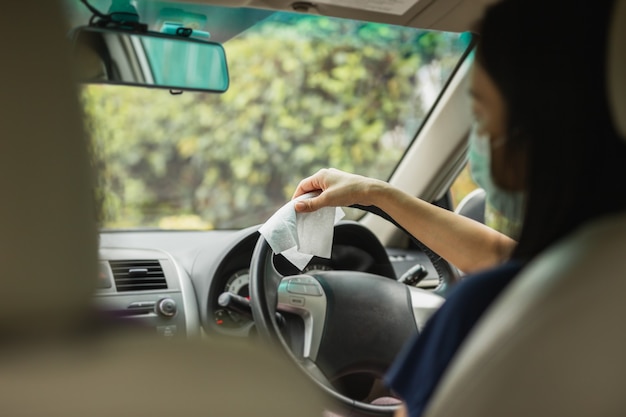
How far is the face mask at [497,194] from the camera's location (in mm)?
1586

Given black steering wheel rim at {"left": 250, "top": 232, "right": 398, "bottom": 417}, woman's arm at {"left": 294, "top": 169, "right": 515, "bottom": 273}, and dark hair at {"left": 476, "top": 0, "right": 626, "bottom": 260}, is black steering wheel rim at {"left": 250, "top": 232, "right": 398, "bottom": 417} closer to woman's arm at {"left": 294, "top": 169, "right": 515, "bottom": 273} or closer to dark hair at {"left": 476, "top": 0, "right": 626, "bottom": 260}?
woman's arm at {"left": 294, "top": 169, "right": 515, "bottom": 273}

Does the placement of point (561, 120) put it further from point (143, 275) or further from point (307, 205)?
point (143, 275)

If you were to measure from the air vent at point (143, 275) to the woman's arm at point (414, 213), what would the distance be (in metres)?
0.63

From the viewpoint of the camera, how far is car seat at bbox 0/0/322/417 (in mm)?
1192

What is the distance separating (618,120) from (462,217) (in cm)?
93

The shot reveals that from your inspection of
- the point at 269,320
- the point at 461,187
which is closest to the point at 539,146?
the point at 269,320

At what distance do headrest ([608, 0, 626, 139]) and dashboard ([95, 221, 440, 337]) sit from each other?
1.10 metres

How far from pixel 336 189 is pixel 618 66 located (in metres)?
0.91

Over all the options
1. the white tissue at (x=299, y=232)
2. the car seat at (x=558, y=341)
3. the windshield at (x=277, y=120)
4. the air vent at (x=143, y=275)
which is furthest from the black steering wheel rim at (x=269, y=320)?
the windshield at (x=277, y=120)

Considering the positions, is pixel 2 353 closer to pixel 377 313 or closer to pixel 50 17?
pixel 50 17

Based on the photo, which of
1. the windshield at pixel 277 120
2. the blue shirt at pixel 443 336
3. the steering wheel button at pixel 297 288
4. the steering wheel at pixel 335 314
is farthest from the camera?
the windshield at pixel 277 120

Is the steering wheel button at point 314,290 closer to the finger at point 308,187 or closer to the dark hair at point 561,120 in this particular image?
the finger at point 308,187

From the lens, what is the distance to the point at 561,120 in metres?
1.49

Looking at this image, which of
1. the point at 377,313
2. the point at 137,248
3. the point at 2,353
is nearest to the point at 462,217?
the point at 377,313
